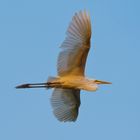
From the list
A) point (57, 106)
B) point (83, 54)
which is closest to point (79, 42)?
point (83, 54)

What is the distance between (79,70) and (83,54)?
42cm

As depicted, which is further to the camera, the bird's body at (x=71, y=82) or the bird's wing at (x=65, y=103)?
the bird's wing at (x=65, y=103)

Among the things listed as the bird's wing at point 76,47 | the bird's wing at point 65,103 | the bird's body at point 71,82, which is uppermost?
the bird's wing at point 76,47

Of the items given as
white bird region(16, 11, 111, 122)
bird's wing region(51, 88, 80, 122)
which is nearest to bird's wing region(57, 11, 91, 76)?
white bird region(16, 11, 111, 122)

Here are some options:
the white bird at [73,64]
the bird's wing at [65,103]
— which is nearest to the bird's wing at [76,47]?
the white bird at [73,64]

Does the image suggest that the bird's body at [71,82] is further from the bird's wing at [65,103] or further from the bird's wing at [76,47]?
the bird's wing at [65,103]

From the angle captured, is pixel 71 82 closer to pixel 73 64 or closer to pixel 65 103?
pixel 73 64

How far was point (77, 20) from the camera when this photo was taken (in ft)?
79.5

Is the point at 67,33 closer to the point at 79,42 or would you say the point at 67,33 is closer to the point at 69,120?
the point at 79,42

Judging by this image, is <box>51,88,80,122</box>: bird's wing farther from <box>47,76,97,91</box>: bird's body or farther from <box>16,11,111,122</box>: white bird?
<box>47,76,97,91</box>: bird's body

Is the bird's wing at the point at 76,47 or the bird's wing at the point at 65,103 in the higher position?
the bird's wing at the point at 76,47

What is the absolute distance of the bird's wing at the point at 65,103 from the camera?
1009 inches

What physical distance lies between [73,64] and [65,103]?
54.4 inches

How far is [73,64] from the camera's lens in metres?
25.0
